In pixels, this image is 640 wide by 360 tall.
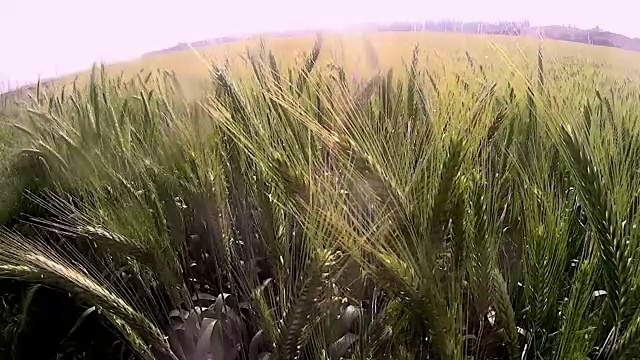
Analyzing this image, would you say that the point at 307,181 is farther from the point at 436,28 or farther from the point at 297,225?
the point at 436,28

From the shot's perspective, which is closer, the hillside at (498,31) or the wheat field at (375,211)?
the wheat field at (375,211)

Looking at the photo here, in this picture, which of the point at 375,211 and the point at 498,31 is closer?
the point at 375,211

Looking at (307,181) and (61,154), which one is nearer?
(307,181)

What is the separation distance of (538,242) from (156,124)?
29.6 inches

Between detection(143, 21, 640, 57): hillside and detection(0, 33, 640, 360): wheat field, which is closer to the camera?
detection(0, 33, 640, 360): wheat field

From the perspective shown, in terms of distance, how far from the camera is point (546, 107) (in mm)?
620

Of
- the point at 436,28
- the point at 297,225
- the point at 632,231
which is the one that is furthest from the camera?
the point at 436,28

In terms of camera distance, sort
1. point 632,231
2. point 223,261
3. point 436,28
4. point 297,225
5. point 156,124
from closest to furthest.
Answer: point 632,231 → point 297,225 → point 223,261 → point 156,124 → point 436,28

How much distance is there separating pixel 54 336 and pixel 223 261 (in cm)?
63

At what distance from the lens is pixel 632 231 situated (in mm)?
566

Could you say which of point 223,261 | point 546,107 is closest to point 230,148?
point 223,261

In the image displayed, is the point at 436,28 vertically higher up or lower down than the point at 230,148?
higher up

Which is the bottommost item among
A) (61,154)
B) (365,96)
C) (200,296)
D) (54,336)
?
(54,336)

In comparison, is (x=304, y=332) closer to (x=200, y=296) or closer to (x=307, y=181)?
(x=307, y=181)
